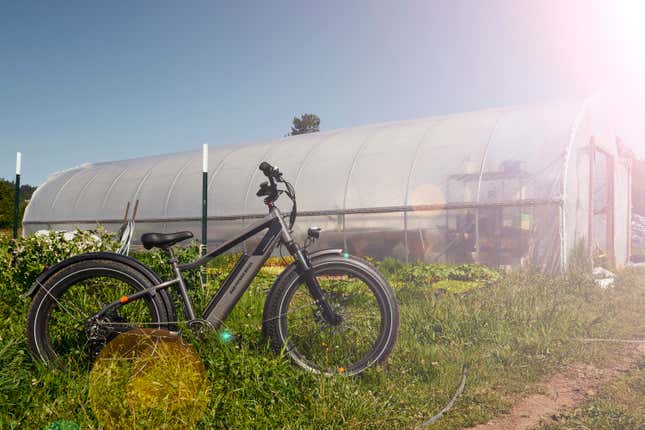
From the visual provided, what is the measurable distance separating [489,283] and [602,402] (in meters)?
4.32

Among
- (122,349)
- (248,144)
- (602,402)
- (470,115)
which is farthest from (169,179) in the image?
(602,402)

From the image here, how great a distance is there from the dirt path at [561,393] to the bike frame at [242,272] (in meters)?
1.16

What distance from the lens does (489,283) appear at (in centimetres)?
766

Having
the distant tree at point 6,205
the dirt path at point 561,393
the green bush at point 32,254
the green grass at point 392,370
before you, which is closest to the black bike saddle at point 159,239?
the green grass at point 392,370

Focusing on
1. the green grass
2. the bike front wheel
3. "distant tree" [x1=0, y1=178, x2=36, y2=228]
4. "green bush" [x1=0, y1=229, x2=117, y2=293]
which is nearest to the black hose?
the green grass

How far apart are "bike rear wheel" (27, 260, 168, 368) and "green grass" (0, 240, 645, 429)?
13 cm

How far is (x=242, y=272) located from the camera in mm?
3559

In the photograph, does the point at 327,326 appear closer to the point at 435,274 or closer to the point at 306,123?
the point at 435,274

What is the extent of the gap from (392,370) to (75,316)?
1962 millimetres

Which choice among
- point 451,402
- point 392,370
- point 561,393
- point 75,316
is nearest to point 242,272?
point 75,316

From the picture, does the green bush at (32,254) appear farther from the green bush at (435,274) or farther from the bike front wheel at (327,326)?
the green bush at (435,274)

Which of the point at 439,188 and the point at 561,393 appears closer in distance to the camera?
the point at 561,393

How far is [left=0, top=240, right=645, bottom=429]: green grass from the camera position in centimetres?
280

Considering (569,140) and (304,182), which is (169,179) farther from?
(569,140)
